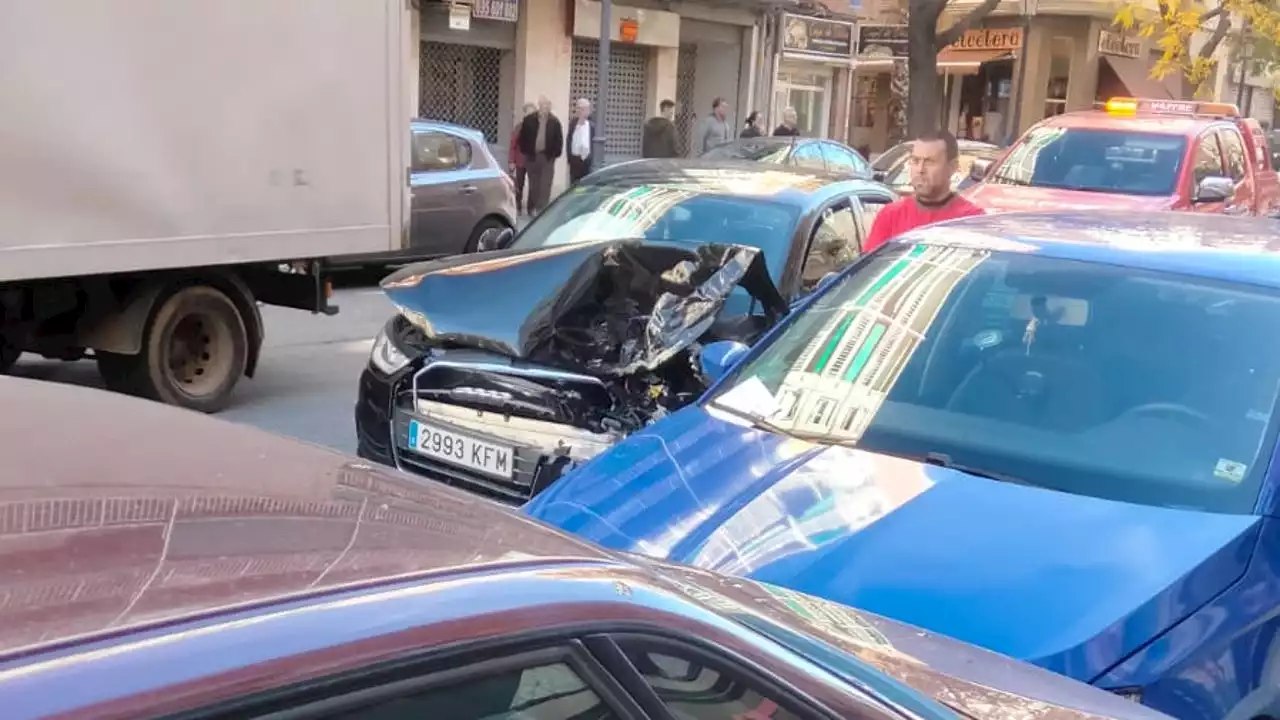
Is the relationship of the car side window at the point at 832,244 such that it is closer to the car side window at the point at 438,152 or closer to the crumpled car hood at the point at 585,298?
the crumpled car hood at the point at 585,298

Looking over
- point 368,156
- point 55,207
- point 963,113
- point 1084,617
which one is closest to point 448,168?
point 368,156

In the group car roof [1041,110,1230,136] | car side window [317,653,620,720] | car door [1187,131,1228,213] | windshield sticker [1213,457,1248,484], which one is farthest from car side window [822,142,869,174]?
car side window [317,653,620,720]

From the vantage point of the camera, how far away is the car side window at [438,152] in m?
12.9

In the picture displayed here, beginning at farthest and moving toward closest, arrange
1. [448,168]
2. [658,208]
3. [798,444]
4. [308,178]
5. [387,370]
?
[448,168] → [308,178] → [658,208] → [387,370] → [798,444]

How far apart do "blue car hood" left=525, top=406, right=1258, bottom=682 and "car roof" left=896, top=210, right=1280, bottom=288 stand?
0.93 metres

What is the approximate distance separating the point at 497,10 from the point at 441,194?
831 cm

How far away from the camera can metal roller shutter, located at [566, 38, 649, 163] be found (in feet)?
75.1

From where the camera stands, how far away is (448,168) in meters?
13.2

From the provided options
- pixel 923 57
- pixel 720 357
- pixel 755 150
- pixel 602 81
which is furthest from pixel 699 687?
pixel 923 57

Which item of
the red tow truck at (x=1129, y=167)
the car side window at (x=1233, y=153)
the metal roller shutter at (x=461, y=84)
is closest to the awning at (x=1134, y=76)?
the metal roller shutter at (x=461, y=84)

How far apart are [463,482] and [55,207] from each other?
3100 millimetres

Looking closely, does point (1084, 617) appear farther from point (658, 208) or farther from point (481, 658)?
point (658, 208)

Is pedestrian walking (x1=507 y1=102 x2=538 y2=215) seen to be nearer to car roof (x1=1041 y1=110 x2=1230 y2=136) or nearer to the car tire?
the car tire

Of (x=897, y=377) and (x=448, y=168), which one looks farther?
(x=448, y=168)
